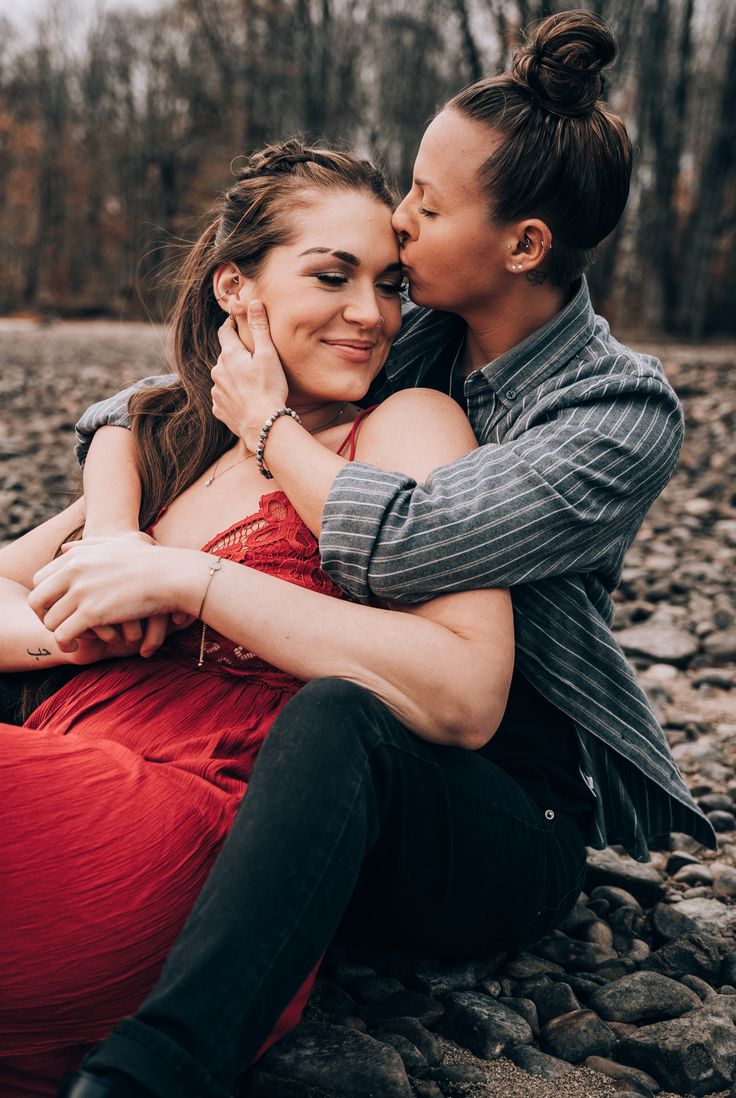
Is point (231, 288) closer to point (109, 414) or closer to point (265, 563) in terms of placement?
point (109, 414)

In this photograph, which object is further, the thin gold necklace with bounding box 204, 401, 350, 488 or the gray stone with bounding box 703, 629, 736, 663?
the gray stone with bounding box 703, 629, 736, 663

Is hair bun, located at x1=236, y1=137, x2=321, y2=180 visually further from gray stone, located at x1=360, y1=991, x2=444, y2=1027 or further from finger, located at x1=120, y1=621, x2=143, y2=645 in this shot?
gray stone, located at x1=360, y1=991, x2=444, y2=1027

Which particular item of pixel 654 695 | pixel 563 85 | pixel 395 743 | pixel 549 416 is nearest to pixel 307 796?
pixel 395 743

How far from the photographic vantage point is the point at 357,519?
2.20 m

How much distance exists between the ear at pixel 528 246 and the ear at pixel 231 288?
0.69 meters

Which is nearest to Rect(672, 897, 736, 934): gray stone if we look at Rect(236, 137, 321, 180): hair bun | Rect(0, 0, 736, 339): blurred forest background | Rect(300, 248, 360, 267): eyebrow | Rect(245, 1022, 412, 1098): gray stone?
Rect(245, 1022, 412, 1098): gray stone

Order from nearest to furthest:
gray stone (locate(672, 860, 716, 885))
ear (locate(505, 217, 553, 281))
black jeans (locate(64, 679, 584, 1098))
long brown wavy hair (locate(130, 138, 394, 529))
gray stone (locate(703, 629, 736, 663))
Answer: black jeans (locate(64, 679, 584, 1098)) → ear (locate(505, 217, 553, 281)) → long brown wavy hair (locate(130, 138, 394, 529)) → gray stone (locate(672, 860, 716, 885)) → gray stone (locate(703, 629, 736, 663))

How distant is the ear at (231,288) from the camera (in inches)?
110

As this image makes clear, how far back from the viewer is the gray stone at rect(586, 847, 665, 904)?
10.2ft

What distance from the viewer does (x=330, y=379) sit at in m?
2.70

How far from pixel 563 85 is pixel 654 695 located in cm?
288

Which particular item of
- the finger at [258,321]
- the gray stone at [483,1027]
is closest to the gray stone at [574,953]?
the gray stone at [483,1027]

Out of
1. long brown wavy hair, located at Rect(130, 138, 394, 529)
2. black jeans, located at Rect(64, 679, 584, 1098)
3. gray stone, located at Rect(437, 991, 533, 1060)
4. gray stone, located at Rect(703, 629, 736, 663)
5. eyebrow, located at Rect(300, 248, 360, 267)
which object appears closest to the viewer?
black jeans, located at Rect(64, 679, 584, 1098)

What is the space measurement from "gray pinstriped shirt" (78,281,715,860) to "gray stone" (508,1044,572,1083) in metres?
0.57
